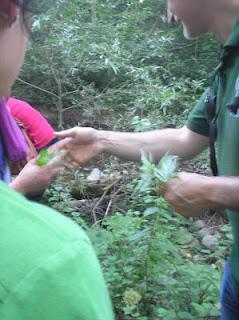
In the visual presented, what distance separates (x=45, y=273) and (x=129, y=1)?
6.72 m

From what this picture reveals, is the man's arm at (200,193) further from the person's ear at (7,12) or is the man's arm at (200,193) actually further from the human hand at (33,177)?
the person's ear at (7,12)

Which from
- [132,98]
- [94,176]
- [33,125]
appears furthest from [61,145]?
[132,98]

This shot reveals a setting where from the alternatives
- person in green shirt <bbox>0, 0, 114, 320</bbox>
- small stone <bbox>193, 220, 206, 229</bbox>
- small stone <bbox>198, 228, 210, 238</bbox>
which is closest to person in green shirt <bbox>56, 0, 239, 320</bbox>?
person in green shirt <bbox>0, 0, 114, 320</bbox>

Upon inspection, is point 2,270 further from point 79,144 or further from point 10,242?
point 79,144

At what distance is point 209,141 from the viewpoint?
199cm

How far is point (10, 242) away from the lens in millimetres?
526

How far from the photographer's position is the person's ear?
2.69 ft

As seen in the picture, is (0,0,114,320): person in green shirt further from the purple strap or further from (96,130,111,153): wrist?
(96,130,111,153): wrist

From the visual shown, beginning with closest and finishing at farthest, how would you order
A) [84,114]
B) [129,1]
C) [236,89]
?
[236,89], [84,114], [129,1]

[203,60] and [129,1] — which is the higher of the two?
[129,1]

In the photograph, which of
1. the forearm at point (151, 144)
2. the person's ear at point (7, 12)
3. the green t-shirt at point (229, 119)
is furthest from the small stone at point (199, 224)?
the person's ear at point (7, 12)

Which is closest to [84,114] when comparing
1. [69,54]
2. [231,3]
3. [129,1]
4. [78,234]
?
[69,54]

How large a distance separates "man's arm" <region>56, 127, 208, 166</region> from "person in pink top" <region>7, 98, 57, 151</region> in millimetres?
368

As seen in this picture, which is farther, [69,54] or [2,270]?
[69,54]
